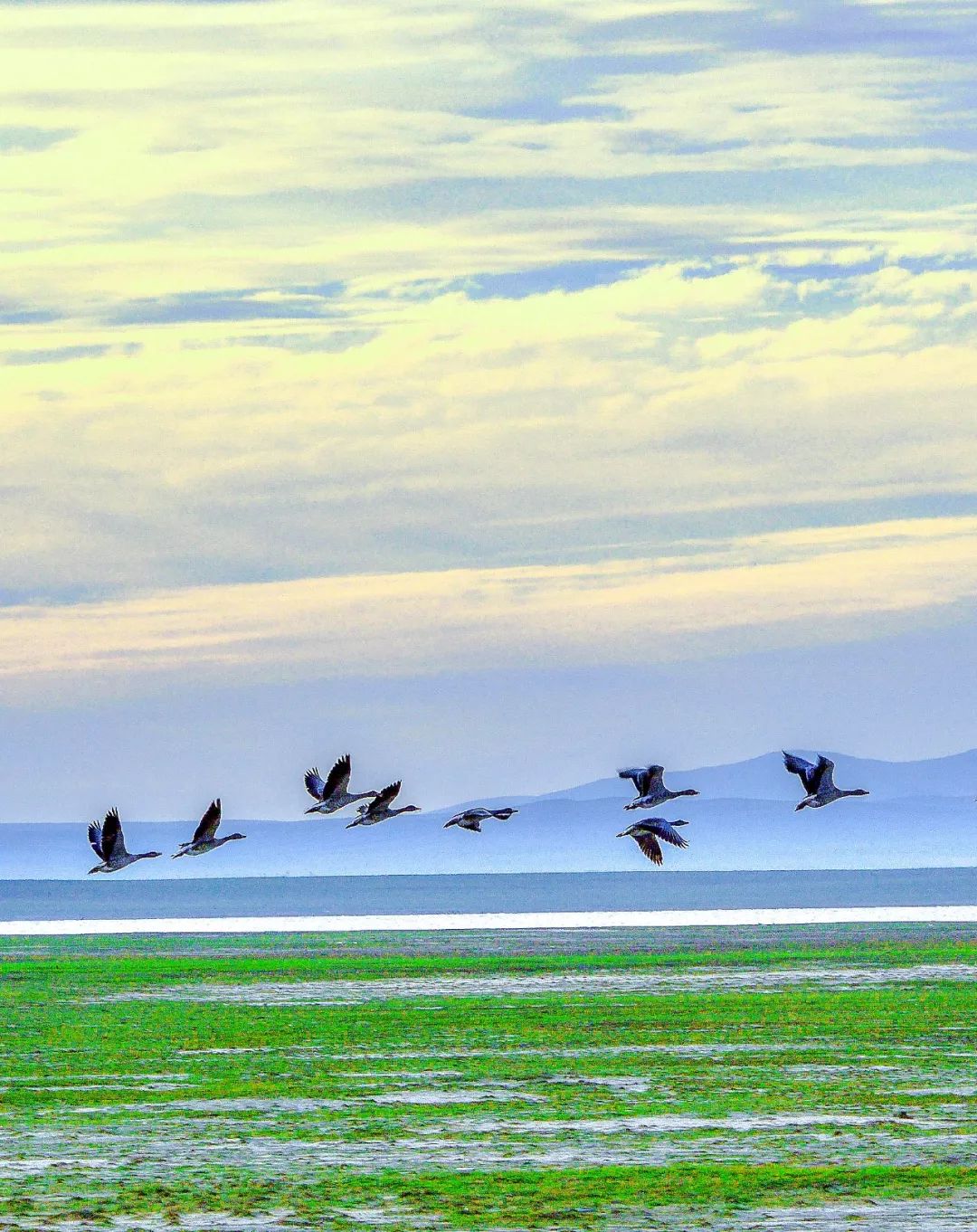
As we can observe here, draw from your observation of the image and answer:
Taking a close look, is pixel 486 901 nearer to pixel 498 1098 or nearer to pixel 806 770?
pixel 806 770

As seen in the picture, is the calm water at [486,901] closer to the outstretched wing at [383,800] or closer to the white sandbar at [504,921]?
the white sandbar at [504,921]

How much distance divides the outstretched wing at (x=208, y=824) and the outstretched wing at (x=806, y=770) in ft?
37.6

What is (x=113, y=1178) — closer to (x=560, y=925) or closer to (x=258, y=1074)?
(x=258, y=1074)

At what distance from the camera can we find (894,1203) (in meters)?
21.2

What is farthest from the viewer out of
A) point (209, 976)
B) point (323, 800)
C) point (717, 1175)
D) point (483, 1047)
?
point (209, 976)

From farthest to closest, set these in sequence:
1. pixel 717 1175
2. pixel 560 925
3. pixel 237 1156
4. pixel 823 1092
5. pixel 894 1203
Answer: pixel 560 925 → pixel 823 1092 → pixel 237 1156 → pixel 717 1175 → pixel 894 1203

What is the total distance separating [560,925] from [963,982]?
3839 centimetres

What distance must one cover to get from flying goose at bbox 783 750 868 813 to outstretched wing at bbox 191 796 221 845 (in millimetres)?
11505

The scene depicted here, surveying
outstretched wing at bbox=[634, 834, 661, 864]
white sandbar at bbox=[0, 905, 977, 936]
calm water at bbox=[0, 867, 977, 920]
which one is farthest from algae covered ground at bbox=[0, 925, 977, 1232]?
calm water at bbox=[0, 867, 977, 920]

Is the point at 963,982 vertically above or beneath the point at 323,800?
beneath

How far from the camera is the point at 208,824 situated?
4534 cm

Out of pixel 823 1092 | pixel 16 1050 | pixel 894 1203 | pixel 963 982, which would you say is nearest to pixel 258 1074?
pixel 16 1050

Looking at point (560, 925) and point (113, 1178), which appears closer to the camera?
point (113, 1178)

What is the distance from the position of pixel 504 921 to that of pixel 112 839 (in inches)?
1840
